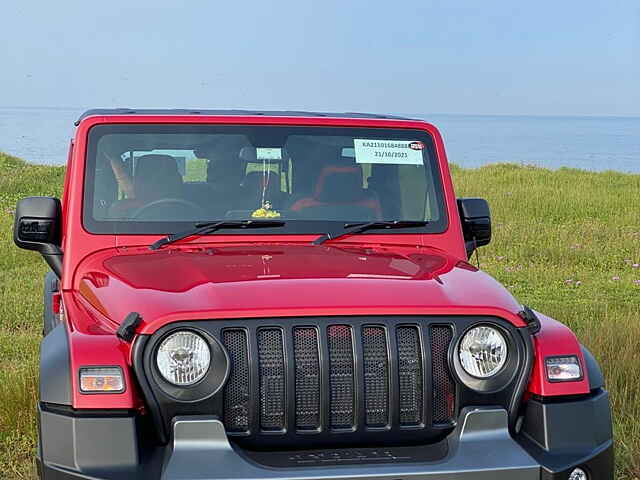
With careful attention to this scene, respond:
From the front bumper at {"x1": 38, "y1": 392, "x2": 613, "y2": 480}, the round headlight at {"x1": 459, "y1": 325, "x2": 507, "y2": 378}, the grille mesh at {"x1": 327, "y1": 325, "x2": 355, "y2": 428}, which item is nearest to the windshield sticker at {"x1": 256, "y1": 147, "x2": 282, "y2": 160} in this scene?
the grille mesh at {"x1": 327, "y1": 325, "x2": 355, "y2": 428}

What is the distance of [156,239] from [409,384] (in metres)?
1.31

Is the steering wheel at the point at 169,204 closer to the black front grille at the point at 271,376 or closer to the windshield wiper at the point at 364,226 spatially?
the windshield wiper at the point at 364,226

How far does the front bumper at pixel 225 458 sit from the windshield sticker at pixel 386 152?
150 centimetres

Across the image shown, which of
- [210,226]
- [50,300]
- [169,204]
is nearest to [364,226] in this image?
[210,226]

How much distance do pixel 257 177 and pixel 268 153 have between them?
117 millimetres

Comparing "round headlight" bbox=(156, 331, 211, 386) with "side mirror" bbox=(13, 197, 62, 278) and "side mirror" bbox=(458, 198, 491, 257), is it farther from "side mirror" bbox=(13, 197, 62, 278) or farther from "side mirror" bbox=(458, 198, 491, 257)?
"side mirror" bbox=(458, 198, 491, 257)

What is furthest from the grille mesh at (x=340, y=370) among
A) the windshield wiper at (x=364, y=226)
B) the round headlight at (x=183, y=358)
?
the windshield wiper at (x=364, y=226)

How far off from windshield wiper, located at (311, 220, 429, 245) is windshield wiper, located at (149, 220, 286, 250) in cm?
17

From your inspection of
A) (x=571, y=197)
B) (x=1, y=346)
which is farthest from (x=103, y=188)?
(x=571, y=197)

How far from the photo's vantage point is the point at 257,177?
411cm

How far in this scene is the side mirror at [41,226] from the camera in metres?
3.98

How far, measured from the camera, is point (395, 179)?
167 inches

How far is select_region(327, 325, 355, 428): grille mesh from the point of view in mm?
3010

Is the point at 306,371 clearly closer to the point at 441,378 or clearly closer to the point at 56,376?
the point at 441,378
